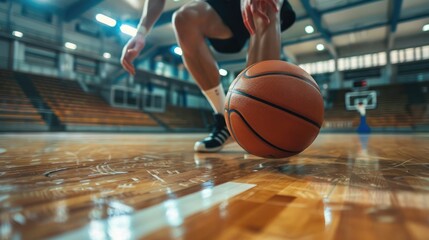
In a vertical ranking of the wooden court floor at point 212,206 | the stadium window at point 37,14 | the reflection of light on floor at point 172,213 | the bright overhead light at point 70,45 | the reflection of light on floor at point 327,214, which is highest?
the stadium window at point 37,14

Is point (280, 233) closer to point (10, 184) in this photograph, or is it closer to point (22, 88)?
point (10, 184)

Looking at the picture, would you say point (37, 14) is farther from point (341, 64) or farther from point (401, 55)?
point (401, 55)

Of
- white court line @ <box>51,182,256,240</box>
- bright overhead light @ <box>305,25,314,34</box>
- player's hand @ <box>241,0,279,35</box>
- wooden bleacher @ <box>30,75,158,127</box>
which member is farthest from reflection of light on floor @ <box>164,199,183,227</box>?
bright overhead light @ <box>305,25,314,34</box>

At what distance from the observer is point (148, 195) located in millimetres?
345

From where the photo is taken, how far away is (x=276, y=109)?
611 mm

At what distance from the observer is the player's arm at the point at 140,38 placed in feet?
3.53

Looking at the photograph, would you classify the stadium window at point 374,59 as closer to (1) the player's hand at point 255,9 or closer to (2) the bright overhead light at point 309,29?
(2) the bright overhead light at point 309,29

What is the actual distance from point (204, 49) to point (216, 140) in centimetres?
41

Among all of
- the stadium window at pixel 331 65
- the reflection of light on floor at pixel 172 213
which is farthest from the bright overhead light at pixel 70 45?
the stadium window at pixel 331 65

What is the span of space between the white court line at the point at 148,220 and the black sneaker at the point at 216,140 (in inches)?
26.9

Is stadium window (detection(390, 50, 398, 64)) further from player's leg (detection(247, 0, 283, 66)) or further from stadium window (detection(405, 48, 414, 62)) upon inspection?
player's leg (detection(247, 0, 283, 66))

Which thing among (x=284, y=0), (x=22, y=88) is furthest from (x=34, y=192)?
(x=22, y=88)

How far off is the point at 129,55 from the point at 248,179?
82 centimetres

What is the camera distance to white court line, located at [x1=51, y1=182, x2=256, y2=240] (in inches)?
8.4
